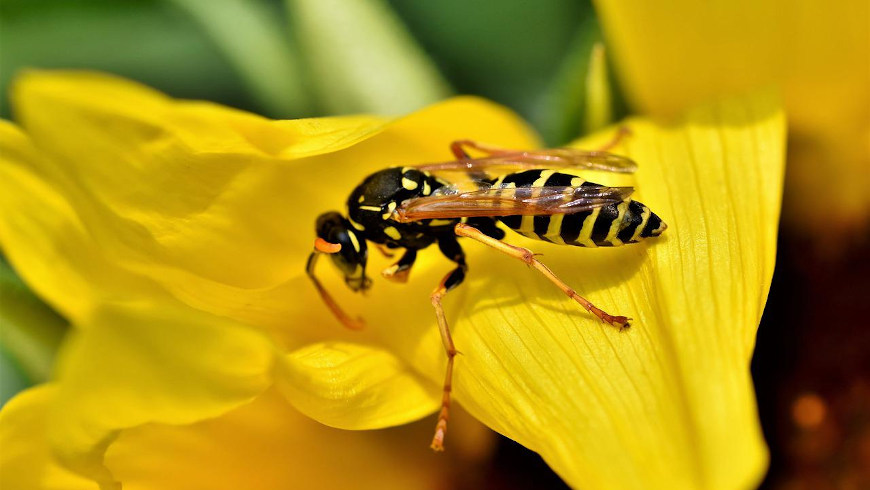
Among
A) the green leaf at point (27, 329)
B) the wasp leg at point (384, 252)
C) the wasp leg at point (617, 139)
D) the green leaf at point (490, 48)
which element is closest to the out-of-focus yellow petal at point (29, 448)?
the green leaf at point (27, 329)

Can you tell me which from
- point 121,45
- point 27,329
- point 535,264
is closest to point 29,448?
point 27,329

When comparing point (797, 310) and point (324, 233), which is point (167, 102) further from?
point (797, 310)

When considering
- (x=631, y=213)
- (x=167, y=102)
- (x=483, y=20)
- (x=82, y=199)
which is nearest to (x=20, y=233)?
(x=82, y=199)

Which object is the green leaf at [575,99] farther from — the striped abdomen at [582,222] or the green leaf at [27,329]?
the green leaf at [27,329]

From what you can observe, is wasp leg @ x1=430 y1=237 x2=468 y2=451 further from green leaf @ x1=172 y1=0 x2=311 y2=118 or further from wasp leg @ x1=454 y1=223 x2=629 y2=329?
green leaf @ x1=172 y1=0 x2=311 y2=118

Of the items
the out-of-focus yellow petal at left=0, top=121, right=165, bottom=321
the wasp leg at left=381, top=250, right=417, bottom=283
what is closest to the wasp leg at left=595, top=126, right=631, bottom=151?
the wasp leg at left=381, top=250, right=417, bottom=283

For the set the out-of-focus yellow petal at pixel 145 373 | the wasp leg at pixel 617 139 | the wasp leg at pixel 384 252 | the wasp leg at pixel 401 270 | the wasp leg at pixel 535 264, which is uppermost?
the out-of-focus yellow petal at pixel 145 373
